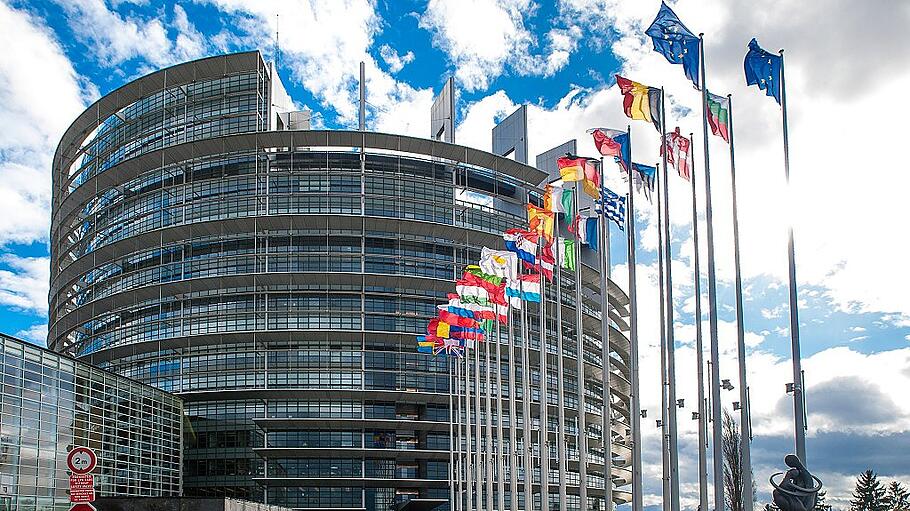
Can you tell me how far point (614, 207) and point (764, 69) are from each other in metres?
10.9

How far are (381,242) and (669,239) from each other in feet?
178

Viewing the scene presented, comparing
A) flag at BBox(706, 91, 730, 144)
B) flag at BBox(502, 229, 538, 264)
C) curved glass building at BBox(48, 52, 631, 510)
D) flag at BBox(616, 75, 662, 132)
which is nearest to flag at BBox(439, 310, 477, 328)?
flag at BBox(502, 229, 538, 264)

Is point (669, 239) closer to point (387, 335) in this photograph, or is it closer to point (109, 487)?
point (109, 487)

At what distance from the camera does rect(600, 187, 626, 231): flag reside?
41.2 metres

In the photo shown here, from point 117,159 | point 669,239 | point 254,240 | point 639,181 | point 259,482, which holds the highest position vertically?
point 117,159

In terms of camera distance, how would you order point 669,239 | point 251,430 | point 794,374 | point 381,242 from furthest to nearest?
1. point 381,242
2. point 251,430
3. point 669,239
4. point 794,374

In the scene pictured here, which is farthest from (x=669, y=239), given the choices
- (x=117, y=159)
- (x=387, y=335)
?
(x=117, y=159)

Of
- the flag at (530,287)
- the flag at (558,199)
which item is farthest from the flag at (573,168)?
the flag at (530,287)

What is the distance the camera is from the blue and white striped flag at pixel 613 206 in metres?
41.2

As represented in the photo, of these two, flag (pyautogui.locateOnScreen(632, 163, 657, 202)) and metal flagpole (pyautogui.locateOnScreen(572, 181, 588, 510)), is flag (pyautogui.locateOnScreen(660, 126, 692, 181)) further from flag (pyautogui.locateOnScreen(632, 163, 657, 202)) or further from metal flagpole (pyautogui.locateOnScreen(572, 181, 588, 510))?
metal flagpole (pyautogui.locateOnScreen(572, 181, 588, 510))

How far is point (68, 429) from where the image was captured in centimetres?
5259

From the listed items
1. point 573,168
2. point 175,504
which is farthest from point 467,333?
point 573,168

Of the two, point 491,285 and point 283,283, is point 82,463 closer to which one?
point 491,285

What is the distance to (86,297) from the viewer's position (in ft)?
316
